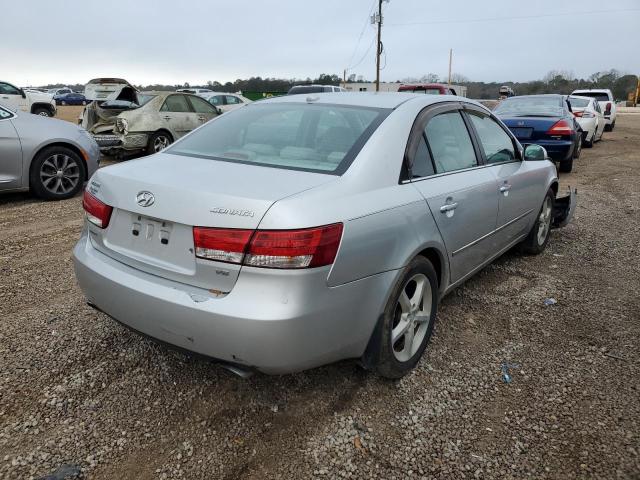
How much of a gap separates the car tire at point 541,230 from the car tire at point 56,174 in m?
6.07

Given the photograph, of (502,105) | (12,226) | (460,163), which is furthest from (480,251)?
(502,105)

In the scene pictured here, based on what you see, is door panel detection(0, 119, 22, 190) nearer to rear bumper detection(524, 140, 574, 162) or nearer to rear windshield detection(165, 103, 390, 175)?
rear windshield detection(165, 103, 390, 175)

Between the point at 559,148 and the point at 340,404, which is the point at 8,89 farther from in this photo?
the point at 340,404

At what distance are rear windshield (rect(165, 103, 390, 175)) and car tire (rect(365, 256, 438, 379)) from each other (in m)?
0.71

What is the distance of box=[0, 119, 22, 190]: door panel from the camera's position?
246 inches

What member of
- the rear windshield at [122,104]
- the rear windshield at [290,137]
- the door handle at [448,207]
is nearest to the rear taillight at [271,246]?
the rear windshield at [290,137]

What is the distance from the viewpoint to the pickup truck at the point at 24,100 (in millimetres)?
17938

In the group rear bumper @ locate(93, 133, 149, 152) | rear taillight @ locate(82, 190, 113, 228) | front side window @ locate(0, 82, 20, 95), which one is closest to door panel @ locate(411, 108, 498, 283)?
rear taillight @ locate(82, 190, 113, 228)

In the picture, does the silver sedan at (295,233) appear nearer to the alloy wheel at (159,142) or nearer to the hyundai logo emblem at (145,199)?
the hyundai logo emblem at (145,199)

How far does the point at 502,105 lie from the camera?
10703mm

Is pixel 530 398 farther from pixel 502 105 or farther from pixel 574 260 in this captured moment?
pixel 502 105

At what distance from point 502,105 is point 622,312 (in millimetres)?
8022

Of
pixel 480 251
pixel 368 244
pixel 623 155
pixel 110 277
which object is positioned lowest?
pixel 623 155

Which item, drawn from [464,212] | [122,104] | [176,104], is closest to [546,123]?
[464,212]
